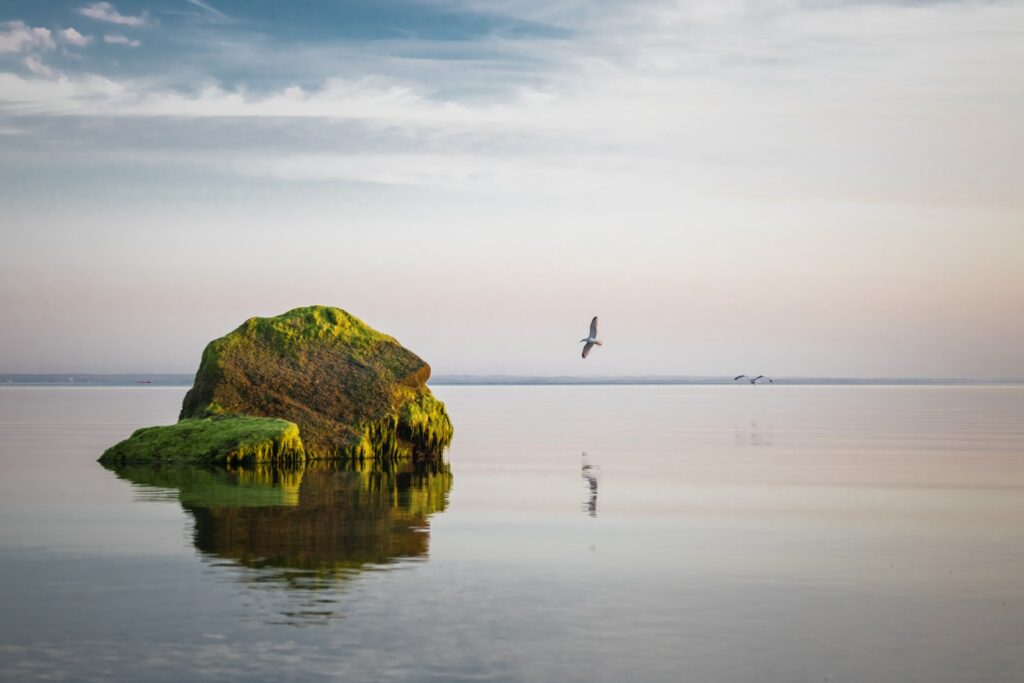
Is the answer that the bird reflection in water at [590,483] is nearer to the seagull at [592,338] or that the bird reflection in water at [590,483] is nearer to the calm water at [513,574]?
the calm water at [513,574]

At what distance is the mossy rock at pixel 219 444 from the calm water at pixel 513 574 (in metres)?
2.14

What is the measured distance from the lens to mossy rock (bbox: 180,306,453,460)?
36.3 metres

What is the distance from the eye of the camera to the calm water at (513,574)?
11773 millimetres

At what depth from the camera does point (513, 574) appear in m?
16.4

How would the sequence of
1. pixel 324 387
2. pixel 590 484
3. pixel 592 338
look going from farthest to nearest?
pixel 592 338 → pixel 324 387 → pixel 590 484

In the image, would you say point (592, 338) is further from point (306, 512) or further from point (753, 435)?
point (306, 512)

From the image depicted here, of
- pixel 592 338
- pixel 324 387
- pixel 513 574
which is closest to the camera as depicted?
pixel 513 574

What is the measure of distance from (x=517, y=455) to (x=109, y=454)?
1281 centimetres

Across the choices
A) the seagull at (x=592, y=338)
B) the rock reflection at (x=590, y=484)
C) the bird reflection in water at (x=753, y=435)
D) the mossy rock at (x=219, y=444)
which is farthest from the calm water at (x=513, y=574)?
the seagull at (x=592, y=338)

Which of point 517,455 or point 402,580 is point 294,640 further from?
point 517,455

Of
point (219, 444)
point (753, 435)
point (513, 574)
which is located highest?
point (753, 435)

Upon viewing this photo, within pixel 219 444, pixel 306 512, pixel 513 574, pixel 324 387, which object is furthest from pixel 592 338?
pixel 513 574

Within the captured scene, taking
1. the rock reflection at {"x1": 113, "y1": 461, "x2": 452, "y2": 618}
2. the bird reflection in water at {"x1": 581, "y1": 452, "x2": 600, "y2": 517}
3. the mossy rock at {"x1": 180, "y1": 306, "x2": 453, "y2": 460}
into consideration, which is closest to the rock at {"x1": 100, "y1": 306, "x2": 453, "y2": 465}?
the mossy rock at {"x1": 180, "y1": 306, "x2": 453, "y2": 460}

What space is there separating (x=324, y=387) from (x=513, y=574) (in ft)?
70.2
